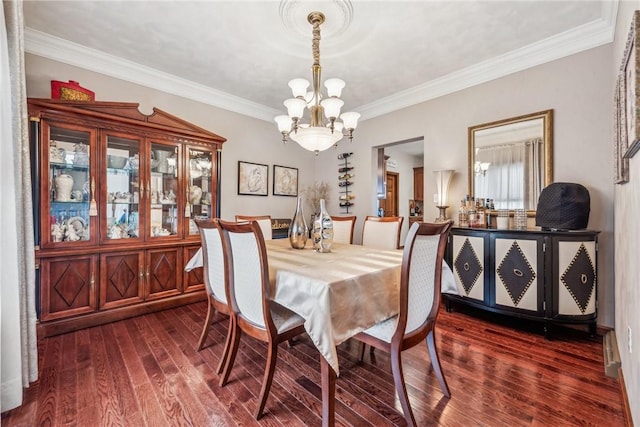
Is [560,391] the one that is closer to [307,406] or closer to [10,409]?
[307,406]

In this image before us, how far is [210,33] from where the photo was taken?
2.46 metres

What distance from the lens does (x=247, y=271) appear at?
1540 millimetres

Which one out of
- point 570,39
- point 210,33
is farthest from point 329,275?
point 570,39

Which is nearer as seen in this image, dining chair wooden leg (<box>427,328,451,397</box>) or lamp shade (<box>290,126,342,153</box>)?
dining chair wooden leg (<box>427,328,451,397</box>)

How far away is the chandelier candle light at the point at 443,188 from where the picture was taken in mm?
3207

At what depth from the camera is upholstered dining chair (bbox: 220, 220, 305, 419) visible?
144cm

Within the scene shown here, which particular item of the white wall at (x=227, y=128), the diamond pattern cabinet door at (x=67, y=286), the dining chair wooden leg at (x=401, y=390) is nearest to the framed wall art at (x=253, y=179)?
the white wall at (x=227, y=128)

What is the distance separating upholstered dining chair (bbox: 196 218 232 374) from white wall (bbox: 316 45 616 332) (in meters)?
2.70

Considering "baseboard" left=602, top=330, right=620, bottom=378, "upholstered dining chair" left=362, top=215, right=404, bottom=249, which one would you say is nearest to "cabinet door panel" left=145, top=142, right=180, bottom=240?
"upholstered dining chair" left=362, top=215, right=404, bottom=249

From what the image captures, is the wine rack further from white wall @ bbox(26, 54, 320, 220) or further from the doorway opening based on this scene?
the doorway opening

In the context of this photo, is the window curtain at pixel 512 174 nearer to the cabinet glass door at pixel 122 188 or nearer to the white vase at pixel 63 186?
the cabinet glass door at pixel 122 188

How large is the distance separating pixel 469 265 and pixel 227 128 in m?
3.46

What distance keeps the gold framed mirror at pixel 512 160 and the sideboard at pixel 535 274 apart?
0.54 m

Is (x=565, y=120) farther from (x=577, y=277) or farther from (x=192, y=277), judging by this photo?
(x=192, y=277)
